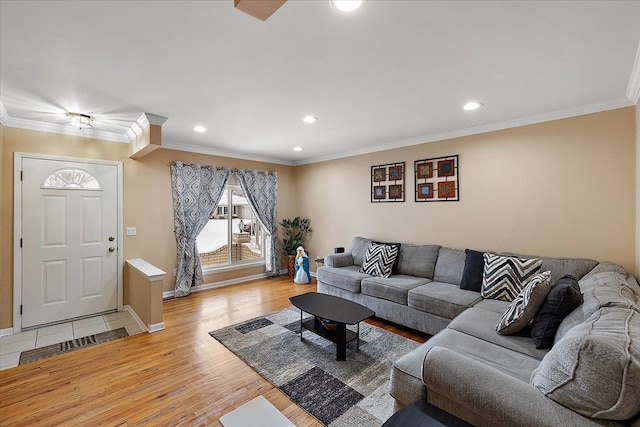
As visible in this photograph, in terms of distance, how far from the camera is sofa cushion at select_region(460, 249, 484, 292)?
10.3 ft

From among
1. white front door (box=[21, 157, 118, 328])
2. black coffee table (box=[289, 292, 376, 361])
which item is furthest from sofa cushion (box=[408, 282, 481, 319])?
white front door (box=[21, 157, 118, 328])

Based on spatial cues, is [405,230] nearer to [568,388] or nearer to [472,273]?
[472,273]

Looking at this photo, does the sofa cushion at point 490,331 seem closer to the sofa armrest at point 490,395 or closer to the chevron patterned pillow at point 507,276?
the chevron patterned pillow at point 507,276

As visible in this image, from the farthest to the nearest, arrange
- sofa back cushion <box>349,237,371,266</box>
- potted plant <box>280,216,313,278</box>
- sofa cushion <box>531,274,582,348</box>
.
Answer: potted plant <box>280,216,313,278</box> → sofa back cushion <box>349,237,371,266</box> → sofa cushion <box>531,274,582,348</box>

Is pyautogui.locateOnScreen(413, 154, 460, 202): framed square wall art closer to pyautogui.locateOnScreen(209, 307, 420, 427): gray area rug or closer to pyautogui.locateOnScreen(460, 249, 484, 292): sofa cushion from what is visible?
pyautogui.locateOnScreen(460, 249, 484, 292): sofa cushion

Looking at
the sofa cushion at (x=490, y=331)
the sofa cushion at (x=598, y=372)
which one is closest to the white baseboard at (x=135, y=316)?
the sofa cushion at (x=490, y=331)

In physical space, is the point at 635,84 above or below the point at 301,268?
above

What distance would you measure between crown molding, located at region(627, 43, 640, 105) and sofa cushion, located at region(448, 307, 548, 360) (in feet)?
7.01

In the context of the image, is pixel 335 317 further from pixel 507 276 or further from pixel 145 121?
pixel 145 121

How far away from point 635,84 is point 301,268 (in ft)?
15.8

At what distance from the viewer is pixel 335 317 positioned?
2.69 m

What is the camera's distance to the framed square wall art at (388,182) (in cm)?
444

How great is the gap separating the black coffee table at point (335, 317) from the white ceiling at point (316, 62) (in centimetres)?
212

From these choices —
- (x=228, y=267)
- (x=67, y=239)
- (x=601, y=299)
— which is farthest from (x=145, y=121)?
(x=601, y=299)
